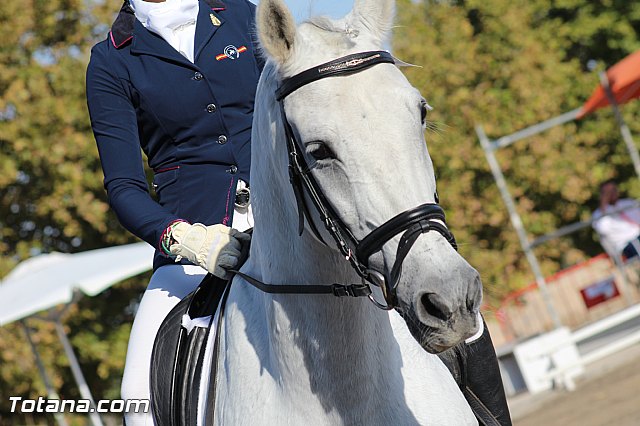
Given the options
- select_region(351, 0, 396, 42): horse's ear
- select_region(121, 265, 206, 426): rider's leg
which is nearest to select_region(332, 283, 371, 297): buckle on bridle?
select_region(351, 0, 396, 42): horse's ear

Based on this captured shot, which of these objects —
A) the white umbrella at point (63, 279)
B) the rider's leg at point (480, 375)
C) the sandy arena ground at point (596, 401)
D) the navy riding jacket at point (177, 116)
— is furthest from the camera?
the white umbrella at point (63, 279)

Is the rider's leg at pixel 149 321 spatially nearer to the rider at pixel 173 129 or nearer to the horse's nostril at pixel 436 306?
the rider at pixel 173 129

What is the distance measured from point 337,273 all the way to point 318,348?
25cm

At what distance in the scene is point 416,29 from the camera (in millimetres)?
→ 23922

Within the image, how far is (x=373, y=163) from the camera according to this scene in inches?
99.7

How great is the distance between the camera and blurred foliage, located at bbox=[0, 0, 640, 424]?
14891 millimetres

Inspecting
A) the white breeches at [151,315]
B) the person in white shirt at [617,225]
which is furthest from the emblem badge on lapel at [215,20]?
the person in white shirt at [617,225]

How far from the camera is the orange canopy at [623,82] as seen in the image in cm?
1285

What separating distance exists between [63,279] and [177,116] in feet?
24.7

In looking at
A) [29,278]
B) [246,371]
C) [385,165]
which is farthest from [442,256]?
[29,278]

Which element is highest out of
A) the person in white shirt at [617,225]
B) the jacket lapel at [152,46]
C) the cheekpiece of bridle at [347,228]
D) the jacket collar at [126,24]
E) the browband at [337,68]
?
the jacket collar at [126,24]

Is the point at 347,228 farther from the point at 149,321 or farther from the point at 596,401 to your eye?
the point at 596,401

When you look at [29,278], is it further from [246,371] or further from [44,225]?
[246,371]

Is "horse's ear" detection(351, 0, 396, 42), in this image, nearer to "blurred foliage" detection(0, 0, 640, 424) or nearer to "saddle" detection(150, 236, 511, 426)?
"saddle" detection(150, 236, 511, 426)
